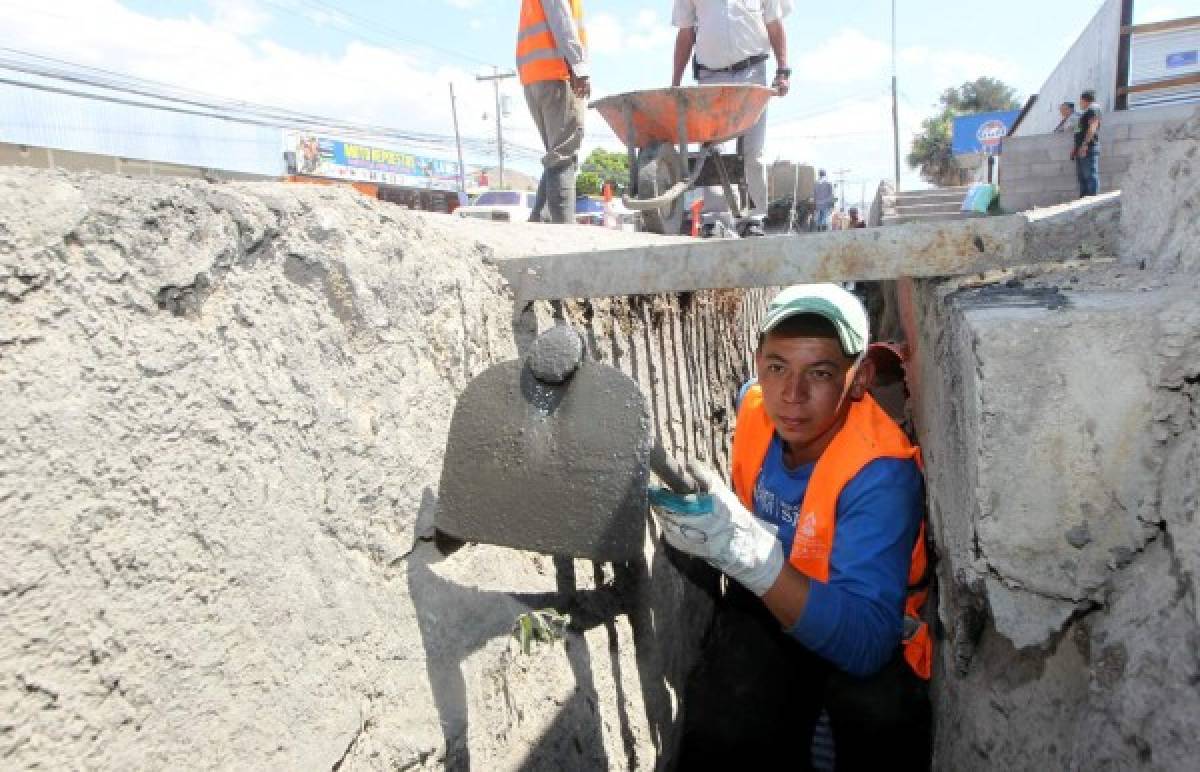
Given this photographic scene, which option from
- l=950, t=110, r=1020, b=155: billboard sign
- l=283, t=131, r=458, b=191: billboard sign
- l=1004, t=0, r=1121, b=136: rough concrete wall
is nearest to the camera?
l=1004, t=0, r=1121, b=136: rough concrete wall

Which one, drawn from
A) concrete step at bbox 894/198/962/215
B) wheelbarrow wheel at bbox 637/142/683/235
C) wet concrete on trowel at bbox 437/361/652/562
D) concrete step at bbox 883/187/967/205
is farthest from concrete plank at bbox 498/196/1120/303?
concrete step at bbox 883/187/967/205

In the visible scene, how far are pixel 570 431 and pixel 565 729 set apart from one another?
0.96 meters

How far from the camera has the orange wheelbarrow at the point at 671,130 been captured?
181 inches

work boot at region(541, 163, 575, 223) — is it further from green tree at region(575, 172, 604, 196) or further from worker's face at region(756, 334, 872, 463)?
green tree at region(575, 172, 604, 196)

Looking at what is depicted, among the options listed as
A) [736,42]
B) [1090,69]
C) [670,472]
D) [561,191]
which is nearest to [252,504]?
[670,472]

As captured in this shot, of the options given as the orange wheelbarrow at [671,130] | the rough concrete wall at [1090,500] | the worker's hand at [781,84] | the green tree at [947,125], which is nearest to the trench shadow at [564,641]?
the rough concrete wall at [1090,500]

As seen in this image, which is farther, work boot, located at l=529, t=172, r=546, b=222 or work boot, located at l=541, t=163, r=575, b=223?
work boot, located at l=529, t=172, r=546, b=222

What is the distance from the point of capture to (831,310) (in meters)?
1.93

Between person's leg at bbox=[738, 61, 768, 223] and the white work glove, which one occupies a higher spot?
person's leg at bbox=[738, 61, 768, 223]

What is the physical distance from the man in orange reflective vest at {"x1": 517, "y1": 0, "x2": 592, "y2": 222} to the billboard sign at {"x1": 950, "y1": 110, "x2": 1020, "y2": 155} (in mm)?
26529

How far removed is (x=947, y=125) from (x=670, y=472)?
169 feet

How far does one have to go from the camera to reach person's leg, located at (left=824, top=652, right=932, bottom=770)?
74.5 inches

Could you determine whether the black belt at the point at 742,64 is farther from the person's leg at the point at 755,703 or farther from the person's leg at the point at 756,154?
the person's leg at the point at 755,703

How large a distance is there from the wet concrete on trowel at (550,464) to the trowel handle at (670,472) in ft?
0.17
